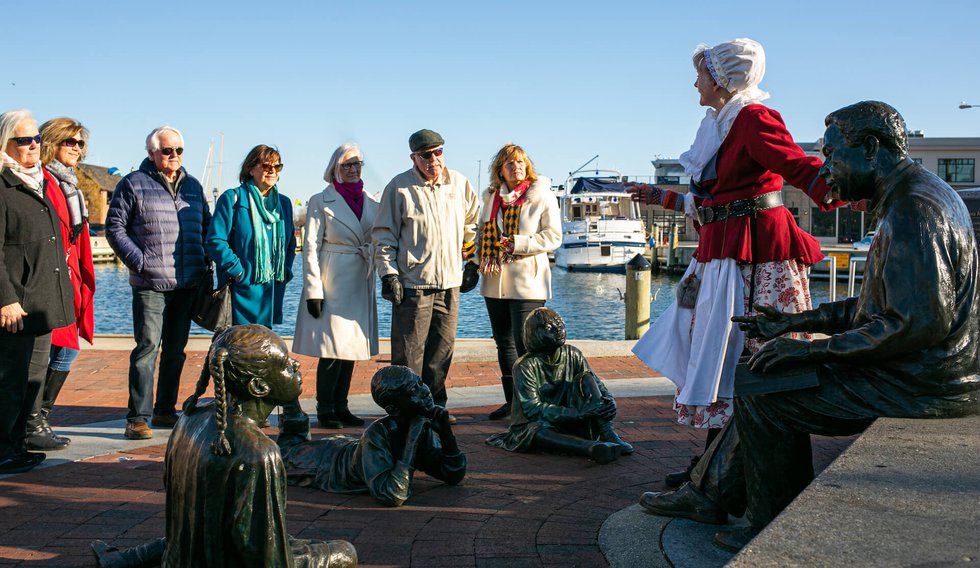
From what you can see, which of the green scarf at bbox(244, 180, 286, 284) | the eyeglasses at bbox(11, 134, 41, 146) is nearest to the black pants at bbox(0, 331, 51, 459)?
the eyeglasses at bbox(11, 134, 41, 146)

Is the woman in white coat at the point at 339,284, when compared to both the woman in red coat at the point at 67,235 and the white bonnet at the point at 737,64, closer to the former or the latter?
the woman in red coat at the point at 67,235

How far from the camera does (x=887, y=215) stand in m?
3.08

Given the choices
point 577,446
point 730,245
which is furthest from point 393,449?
point 730,245

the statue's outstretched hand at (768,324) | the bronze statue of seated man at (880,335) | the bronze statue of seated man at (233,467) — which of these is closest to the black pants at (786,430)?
the bronze statue of seated man at (880,335)

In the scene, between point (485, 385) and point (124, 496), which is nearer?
point (124, 496)

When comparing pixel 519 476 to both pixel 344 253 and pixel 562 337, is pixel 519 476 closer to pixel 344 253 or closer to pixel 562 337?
pixel 562 337

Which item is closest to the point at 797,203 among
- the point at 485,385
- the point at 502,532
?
the point at 485,385

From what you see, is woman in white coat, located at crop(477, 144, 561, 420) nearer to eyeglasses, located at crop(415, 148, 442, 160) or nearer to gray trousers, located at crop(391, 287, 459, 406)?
gray trousers, located at crop(391, 287, 459, 406)

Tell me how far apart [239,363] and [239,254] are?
12.9ft

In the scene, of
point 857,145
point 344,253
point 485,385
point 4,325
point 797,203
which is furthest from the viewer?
point 797,203

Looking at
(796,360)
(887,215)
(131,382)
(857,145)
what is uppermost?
(857,145)

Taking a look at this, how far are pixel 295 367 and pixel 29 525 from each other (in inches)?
82.6

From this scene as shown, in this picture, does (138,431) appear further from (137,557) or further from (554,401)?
(137,557)

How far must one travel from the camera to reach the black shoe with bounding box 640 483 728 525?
12.8 ft
